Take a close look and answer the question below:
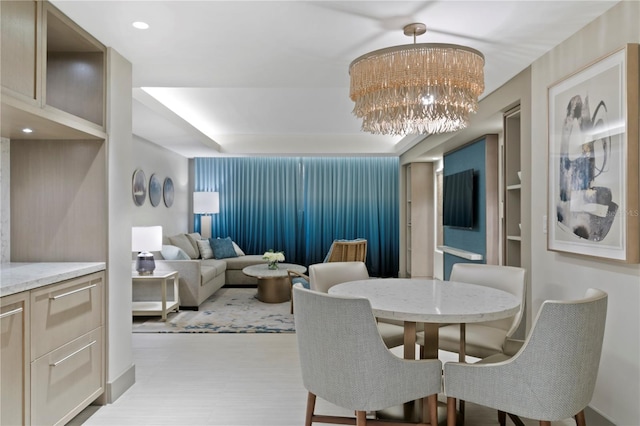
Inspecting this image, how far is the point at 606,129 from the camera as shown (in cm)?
207

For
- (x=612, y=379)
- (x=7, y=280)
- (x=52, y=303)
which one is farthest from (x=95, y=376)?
(x=612, y=379)

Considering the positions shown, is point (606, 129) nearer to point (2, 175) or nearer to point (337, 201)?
point (2, 175)

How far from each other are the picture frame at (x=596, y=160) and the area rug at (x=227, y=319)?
2.84 meters

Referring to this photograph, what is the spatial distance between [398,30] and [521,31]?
2.43ft

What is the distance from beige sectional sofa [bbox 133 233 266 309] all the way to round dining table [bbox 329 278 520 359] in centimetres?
309

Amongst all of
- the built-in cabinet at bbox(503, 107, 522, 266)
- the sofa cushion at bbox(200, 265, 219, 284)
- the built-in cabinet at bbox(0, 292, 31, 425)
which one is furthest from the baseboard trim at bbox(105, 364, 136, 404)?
the built-in cabinet at bbox(503, 107, 522, 266)

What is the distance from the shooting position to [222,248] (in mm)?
6910

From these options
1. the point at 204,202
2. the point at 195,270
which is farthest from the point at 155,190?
the point at 195,270

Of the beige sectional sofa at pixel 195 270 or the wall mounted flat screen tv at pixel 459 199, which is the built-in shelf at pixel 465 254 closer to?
the wall mounted flat screen tv at pixel 459 199

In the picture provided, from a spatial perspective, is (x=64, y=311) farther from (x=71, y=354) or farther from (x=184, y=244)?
(x=184, y=244)

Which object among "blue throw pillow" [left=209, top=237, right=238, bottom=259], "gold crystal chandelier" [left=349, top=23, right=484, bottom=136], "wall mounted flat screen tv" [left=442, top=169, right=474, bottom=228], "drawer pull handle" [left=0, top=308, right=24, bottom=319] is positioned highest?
"gold crystal chandelier" [left=349, top=23, right=484, bottom=136]

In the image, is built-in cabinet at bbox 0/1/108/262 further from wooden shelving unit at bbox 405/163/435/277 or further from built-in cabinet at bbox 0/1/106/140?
wooden shelving unit at bbox 405/163/435/277

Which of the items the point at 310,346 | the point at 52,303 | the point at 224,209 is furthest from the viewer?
the point at 224,209

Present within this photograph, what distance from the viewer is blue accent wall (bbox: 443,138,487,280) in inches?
180
